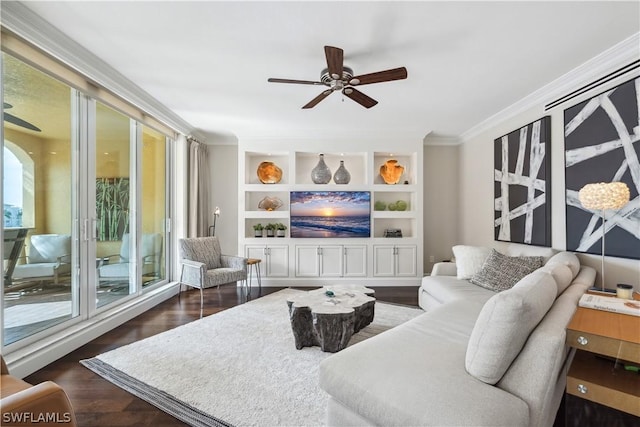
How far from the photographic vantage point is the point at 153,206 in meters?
4.34

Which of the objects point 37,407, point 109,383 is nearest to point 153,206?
point 109,383

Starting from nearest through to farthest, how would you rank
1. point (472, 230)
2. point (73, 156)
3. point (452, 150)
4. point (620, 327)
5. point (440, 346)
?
point (620, 327)
point (440, 346)
point (73, 156)
point (472, 230)
point (452, 150)

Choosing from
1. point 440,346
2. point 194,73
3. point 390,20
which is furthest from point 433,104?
point 440,346

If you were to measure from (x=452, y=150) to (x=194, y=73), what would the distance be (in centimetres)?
454

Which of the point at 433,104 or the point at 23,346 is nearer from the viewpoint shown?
the point at 23,346

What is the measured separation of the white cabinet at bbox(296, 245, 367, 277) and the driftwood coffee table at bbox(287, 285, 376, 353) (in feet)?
6.80

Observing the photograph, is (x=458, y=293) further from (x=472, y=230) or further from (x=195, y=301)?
(x=195, y=301)

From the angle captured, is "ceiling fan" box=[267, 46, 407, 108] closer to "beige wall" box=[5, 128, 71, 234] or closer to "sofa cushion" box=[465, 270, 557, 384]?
"sofa cushion" box=[465, 270, 557, 384]

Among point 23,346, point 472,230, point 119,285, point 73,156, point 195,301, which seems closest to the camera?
point 23,346

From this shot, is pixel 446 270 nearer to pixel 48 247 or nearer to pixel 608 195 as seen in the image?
pixel 608 195

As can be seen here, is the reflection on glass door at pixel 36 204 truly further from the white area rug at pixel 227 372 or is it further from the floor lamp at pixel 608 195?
the floor lamp at pixel 608 195

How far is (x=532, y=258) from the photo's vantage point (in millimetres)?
2994

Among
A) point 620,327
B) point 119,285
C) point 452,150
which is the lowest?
point 119,285

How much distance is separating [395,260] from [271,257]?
6.99ft
